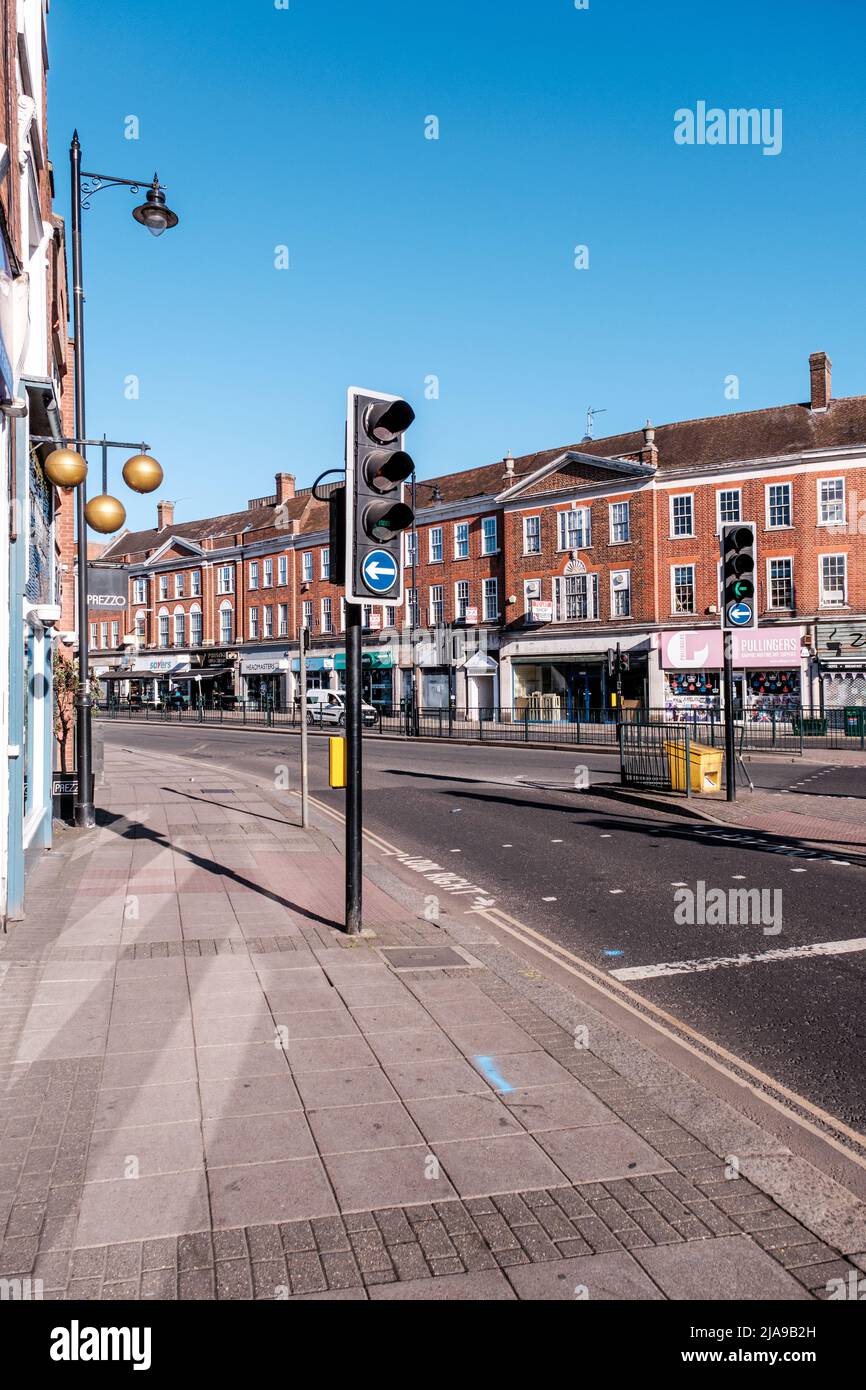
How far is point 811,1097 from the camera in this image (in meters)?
4.72

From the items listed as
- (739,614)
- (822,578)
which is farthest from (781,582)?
(739,614)

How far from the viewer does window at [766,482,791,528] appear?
1471 inches

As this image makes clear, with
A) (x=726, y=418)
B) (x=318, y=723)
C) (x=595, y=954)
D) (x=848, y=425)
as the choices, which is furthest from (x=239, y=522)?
(x=595, y=954)

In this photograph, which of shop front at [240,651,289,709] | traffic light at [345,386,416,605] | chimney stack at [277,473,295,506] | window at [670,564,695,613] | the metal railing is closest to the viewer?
traffic light at [345,386,416,605]

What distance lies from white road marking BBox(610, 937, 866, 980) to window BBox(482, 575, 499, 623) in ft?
129

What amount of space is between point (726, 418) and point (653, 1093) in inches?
1614

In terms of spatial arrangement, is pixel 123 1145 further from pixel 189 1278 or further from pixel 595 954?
pixel 595 954

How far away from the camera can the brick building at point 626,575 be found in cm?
3647

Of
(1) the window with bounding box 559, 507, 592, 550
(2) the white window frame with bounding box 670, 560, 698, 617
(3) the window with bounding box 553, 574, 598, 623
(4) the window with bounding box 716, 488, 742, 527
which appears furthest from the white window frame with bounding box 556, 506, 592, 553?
(4) the window with bounding box 716, 488, 742, 527

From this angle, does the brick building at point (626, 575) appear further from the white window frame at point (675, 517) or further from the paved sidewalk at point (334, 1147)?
the paved sidewalk at point (334, 1147)

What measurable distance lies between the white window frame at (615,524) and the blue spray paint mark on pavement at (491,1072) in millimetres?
37664

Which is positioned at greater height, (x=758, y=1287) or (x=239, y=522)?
(x=239, y=522)

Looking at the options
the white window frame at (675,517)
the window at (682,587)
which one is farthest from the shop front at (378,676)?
the white window frame at (675,517)

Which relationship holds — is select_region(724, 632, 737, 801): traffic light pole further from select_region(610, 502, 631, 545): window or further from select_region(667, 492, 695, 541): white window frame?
select_region(610, 502, 631, 545): window
